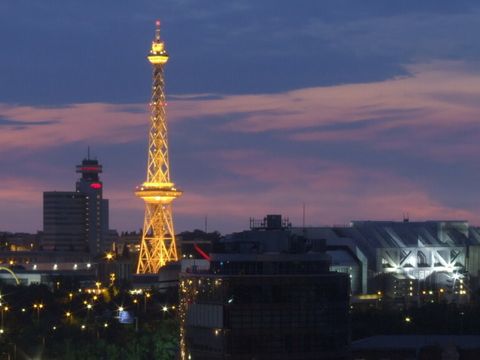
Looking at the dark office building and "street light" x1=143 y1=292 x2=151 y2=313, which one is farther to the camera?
"street light" x1=143 y1=292 x2=151 y2=313

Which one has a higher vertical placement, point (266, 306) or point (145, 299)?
point (145, 299)

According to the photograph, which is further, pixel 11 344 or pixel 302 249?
pixel 11 344

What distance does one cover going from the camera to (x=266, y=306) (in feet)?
331

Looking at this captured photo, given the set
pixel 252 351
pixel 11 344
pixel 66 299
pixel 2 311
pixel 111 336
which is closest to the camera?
pixel 252 351

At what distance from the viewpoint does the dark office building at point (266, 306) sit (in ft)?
331

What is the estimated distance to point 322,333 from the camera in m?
102

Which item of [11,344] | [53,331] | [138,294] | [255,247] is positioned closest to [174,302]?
[138,294]

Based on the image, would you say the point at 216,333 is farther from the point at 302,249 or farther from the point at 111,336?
the point at 111,336

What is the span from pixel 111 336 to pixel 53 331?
5048mm

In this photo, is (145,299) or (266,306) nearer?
(266,306)

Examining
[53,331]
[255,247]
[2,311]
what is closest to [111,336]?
[53,331]

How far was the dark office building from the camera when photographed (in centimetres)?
10075

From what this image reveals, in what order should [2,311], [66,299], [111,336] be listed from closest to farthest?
[111,336] → [2,311] → [66,299]

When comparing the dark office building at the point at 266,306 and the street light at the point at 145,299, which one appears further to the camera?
the street light at the point at 145,299
